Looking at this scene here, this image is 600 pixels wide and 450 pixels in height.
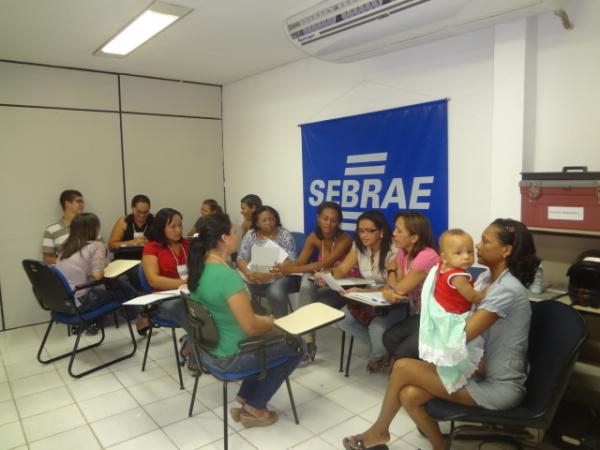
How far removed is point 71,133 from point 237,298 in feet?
11.8

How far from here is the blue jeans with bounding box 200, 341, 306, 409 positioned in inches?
87.1

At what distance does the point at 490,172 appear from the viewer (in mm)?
3025

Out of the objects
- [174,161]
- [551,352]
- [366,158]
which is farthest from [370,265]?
[174,161]

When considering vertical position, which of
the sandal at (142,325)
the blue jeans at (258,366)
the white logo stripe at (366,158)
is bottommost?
the sandal at (142,325)

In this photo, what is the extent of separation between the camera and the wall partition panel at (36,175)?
4.29m

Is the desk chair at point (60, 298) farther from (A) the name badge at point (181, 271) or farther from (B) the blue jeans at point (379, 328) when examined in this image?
(B) the blue jeans at point (379, 328)

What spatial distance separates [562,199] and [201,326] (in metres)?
2.08

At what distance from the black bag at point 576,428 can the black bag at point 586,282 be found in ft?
1.80

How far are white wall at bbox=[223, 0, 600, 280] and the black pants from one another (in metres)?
0.95

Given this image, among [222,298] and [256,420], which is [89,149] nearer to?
[222,298]

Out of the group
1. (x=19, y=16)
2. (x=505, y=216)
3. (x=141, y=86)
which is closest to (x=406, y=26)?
(x=505, y=216)

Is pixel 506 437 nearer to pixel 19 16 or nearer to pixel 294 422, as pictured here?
pixel 294 422

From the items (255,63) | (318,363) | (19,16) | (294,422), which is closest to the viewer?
(294,422)

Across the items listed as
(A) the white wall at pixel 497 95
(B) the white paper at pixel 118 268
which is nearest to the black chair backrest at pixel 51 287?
(B) the white paper at pixel 118 268
